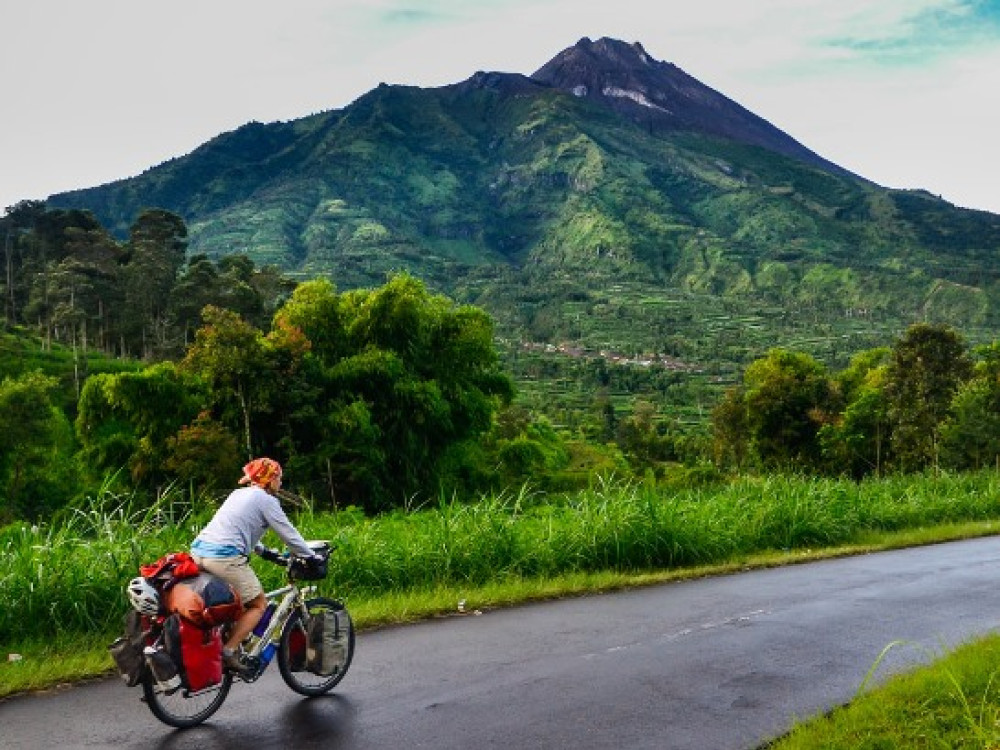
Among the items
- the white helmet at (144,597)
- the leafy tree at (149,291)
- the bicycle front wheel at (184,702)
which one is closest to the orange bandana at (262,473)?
the white helmet at (144,597)

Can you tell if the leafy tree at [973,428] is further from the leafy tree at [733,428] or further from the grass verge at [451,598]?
the grass verge at [451,598]

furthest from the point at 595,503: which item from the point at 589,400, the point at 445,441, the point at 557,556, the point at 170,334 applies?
the point at 589,400

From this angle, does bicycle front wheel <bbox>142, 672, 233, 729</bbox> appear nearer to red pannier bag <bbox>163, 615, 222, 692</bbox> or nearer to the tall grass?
red pannier bag <bbox>163, 615, 222, 692</bbox>

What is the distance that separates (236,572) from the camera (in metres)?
6.18

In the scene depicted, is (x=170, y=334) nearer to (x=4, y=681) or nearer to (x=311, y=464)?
(x=311, y=464)

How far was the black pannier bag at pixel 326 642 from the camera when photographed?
6672 millimetres

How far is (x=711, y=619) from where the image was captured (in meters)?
9.30

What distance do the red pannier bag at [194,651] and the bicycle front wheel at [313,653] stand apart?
0.61 meters

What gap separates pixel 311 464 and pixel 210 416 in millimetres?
4296

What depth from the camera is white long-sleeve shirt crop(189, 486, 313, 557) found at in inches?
243

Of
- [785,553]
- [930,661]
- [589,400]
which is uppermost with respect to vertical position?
[930,661]

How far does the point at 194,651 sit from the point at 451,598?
4.07 m

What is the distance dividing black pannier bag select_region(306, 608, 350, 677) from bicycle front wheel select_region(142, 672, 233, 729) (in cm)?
62

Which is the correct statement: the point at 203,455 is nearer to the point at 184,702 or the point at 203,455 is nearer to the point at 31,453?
the point at 31,453
